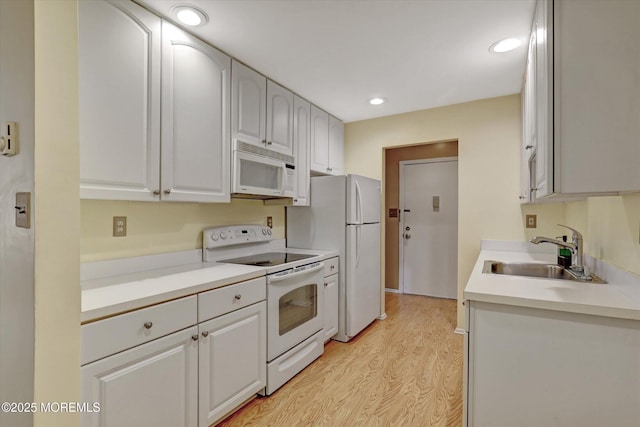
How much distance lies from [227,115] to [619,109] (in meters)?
1.93

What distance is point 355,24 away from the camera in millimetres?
1785

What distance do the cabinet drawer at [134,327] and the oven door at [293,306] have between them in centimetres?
61

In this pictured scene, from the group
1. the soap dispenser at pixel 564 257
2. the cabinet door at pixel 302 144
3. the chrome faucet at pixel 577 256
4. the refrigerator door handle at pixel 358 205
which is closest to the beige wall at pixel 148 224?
the cabinet door at pixel 302 144

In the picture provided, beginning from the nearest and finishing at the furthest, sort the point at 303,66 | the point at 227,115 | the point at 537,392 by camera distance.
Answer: the point at 537,392
the point at 227,115
the point at 303,66

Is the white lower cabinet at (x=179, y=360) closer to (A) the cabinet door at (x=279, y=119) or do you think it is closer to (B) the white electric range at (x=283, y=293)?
(B) the white electric range at (x=283, y=293)

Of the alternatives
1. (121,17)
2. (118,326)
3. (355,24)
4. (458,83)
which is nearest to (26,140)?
(118,326)

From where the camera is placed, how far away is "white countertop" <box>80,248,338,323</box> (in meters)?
1.23

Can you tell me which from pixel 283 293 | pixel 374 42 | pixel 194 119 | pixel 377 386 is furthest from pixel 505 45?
pixel 377 386

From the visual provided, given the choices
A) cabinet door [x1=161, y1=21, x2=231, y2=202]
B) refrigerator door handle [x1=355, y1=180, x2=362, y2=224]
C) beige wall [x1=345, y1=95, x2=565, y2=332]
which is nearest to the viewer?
cabinet door [x1=161, y1=21, x2=231, y2=202]

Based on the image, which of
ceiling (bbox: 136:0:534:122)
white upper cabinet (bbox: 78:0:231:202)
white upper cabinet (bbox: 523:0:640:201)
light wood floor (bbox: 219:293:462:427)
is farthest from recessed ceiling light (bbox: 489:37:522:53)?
light wood floor (bbox: 219:293:462:427)

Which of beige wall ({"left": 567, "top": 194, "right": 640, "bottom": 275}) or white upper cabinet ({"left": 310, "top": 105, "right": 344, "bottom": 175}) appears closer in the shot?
beige wall ({"left": 567, "top": 194, "right": 640, "bottom": 275})

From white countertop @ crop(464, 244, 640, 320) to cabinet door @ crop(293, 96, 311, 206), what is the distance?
1.63 meters

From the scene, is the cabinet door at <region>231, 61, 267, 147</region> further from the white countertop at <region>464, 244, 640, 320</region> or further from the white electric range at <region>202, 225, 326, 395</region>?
the white countertop at <region>464, 244, 640, 320</region>

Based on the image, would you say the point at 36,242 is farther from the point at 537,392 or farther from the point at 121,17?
the point at 537,392
